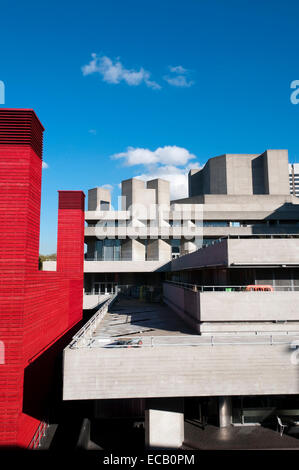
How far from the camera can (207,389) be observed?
1112 cm

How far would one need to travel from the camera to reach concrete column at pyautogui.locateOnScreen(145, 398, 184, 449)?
38.8ft

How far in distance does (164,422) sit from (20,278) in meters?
8.17

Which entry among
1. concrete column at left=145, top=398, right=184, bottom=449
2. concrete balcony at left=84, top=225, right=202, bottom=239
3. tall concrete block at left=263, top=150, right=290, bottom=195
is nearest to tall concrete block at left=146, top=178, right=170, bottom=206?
concrete balcony at left=84, top=225, right=202, bottom=239

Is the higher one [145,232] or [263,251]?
[145,232]

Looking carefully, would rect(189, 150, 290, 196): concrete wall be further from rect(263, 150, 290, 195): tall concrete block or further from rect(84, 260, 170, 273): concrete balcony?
rect(84, 260, 170, 273): concrete balcony

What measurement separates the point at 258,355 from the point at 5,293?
9911 mm

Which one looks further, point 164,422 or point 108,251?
point 108,251

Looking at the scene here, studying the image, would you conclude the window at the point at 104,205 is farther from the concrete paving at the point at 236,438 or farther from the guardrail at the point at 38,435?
the concrete paving at the point at 236,438

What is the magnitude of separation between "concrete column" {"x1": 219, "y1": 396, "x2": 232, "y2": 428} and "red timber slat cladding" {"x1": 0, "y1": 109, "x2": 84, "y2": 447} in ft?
27.2

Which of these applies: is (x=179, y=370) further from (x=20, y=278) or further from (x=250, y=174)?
(x=250, y=174)

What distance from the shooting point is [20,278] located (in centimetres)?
1106

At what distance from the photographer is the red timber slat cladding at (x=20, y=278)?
1049cm

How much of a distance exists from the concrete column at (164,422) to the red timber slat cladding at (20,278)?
468 centimetres

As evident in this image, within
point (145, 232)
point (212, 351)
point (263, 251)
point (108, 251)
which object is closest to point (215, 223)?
point (145, 232)
